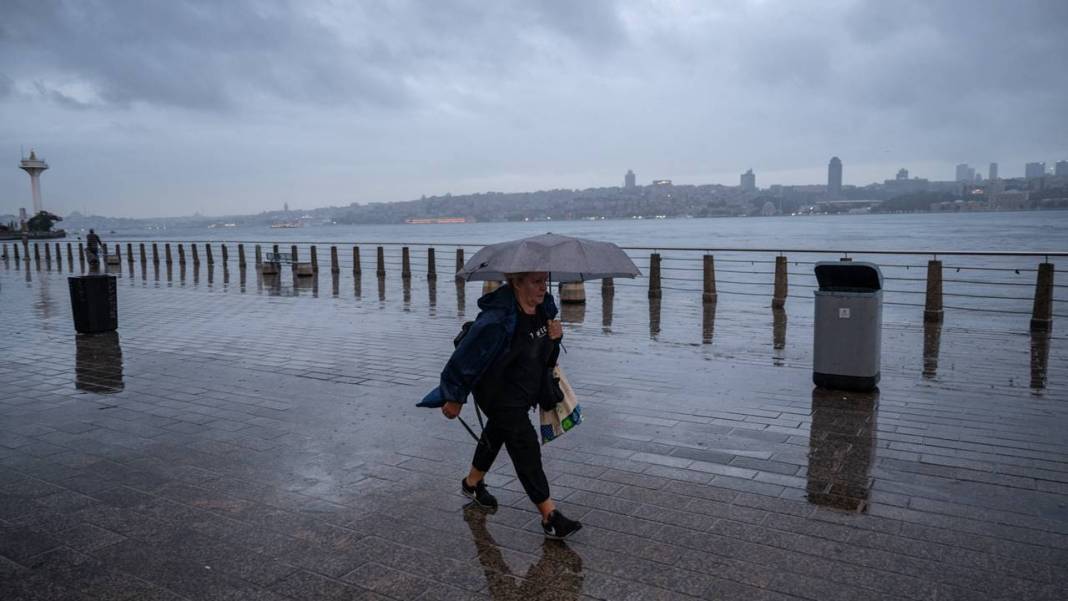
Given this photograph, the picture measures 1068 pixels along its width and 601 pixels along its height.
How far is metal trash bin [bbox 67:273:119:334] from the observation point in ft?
38.6

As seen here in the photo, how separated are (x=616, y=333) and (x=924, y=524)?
7.38 meters

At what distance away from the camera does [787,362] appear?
356 inches

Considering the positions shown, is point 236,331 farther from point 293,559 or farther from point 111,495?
point 293,559

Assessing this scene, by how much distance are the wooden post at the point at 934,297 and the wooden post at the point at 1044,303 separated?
4.05 ft

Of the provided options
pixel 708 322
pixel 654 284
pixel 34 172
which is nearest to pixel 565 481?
pixel 708 322

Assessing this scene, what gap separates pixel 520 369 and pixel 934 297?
10.0 meters

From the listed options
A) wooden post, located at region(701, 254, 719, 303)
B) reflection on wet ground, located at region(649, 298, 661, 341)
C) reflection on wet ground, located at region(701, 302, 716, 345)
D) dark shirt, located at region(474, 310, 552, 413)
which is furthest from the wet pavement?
wooden post, located at region(701, 254, 719, 303)

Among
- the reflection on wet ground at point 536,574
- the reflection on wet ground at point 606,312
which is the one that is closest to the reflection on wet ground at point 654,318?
the reflection on wet ground at point 606,312

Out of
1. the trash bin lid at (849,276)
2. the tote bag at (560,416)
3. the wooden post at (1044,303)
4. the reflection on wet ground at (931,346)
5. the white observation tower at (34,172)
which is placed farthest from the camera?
the white observation tower at (34,172)

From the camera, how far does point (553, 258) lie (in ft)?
13.0

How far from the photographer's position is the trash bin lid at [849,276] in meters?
7.37

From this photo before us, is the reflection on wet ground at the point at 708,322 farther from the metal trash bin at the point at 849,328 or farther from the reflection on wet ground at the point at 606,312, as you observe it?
the metal trash bin at the point at 849,328

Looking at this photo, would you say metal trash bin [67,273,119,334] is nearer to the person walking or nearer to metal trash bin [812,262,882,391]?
the person walking

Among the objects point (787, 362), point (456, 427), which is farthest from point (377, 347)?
point (787, 362)
